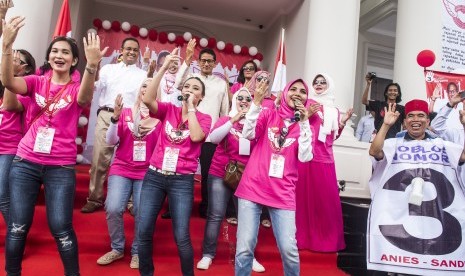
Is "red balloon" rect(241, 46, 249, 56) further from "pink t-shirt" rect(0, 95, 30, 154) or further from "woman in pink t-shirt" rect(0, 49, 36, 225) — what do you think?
"pink t-shirt" rect(0, 95, 30, 154)

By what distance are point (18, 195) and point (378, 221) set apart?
112 inches

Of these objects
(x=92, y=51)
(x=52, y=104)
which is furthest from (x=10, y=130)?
(x=92, y=51)

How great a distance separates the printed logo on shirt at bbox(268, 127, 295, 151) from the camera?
281 centimetres

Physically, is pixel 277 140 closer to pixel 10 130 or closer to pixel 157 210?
pixel 157 210

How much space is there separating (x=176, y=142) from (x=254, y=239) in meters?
0.95

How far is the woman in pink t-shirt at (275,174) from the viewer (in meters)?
2.64

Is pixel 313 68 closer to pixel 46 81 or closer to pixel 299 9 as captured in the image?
pixel 299 9

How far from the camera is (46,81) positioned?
2.56 m

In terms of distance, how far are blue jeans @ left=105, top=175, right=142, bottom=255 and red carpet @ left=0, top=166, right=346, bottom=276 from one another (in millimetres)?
201

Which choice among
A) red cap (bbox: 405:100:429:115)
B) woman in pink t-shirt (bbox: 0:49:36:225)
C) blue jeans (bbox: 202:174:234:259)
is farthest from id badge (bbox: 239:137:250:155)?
woman in pink t-shirt (bbox: 0:49:36:225)

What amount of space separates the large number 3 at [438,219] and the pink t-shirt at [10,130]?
3.31 metres

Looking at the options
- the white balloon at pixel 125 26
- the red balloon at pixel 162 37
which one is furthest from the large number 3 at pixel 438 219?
the white balloon at pixel 125 26

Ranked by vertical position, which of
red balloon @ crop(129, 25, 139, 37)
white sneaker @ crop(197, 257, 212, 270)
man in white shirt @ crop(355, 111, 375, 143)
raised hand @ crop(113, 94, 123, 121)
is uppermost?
red balloon @ crop(129, 25, 139, 37)

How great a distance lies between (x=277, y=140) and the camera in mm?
2832
